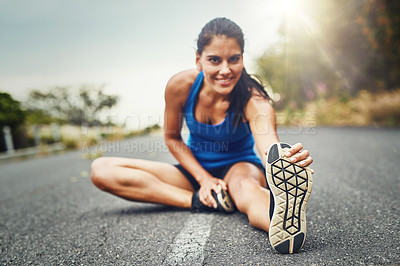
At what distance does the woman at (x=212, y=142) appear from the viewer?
5.45ft

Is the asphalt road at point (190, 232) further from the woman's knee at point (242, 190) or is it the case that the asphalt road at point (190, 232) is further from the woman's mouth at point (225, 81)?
Result: the woman's mouth at point (225, 81)

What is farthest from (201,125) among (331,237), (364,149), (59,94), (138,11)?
(59,94)

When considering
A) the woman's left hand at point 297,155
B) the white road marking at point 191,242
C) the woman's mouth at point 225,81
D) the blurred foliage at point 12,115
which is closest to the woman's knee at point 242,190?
the white road marking at point 191,242

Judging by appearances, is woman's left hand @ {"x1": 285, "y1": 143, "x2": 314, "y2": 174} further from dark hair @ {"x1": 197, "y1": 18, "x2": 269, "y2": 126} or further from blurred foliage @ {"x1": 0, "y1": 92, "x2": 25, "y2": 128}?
blurred foliage @ {"x1": 0, "y1": 92, "x2": 25, "y2": 128}

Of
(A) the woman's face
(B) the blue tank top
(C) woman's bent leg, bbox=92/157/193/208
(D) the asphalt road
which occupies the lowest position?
(D) the asphalt road

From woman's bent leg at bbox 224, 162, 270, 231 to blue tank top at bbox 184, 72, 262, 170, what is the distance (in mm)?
134

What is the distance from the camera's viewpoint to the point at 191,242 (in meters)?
1.46

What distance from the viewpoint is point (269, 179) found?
127 centimetres

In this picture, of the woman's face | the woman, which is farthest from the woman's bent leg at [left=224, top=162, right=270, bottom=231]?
the woman's face

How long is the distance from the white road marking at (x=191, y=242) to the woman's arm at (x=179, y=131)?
147 mm

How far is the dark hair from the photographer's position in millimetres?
1654

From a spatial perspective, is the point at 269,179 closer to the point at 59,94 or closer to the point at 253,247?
the point at 253,247

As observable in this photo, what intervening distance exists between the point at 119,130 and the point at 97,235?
12.1m

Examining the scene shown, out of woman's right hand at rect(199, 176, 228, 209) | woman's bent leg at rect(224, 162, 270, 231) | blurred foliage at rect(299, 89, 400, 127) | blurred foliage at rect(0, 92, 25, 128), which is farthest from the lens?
blurred foliage at rect(0, 92, 25, 128)
